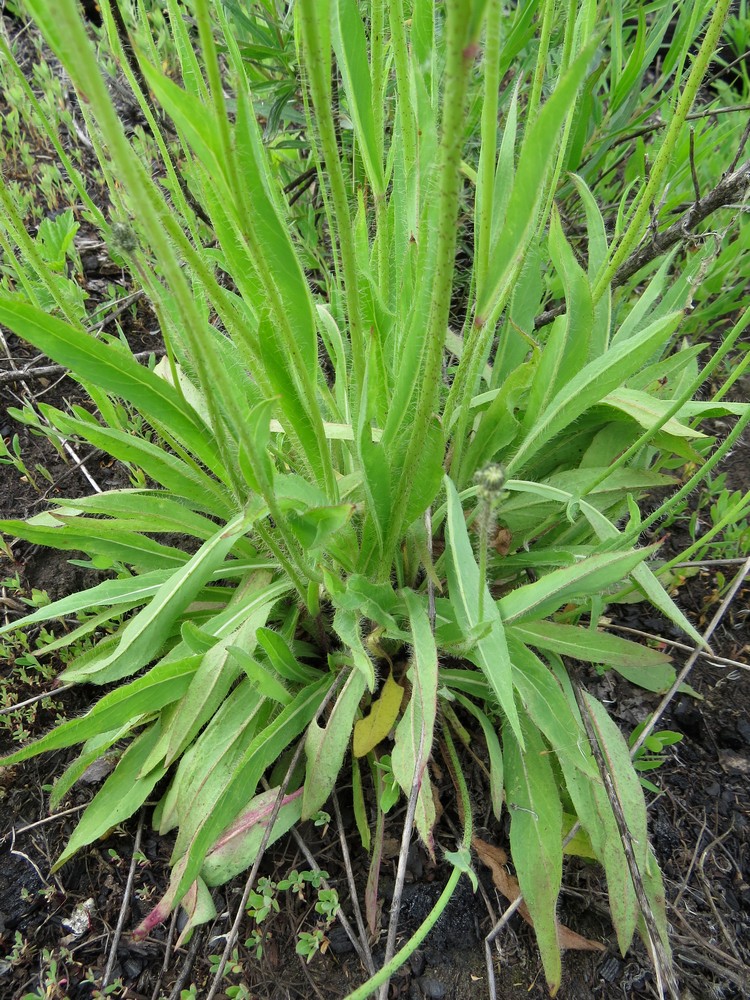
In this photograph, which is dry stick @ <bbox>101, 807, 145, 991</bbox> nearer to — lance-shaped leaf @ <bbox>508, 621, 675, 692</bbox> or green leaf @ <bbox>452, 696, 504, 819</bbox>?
→ green leaf @ <bbox>452, 696, 504, 819</bbox>

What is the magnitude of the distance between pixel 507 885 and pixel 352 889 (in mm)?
300

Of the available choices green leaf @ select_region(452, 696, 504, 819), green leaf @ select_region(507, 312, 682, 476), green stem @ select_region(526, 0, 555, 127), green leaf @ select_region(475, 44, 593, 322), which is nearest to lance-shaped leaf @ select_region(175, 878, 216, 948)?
green leaf @ select_region(452, 696, 504, 819)

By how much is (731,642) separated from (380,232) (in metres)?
1.36

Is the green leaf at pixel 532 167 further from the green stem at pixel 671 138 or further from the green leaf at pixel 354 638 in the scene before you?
the green leaf at pixel 354 638

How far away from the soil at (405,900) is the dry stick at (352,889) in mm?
57

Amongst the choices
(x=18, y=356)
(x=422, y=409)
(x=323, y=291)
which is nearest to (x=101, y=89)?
(x=422, y=409)

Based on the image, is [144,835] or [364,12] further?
[364,12]

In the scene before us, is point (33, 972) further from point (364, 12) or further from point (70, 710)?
point (364, 12)

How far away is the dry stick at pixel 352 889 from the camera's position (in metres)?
1.10

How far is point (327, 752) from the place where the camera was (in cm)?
118

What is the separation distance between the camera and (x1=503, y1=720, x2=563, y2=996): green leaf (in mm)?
1091

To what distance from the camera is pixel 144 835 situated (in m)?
1.38

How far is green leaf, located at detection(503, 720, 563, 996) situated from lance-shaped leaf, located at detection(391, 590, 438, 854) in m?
0.18

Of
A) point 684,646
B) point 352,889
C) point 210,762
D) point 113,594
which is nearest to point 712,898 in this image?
point 684,646
